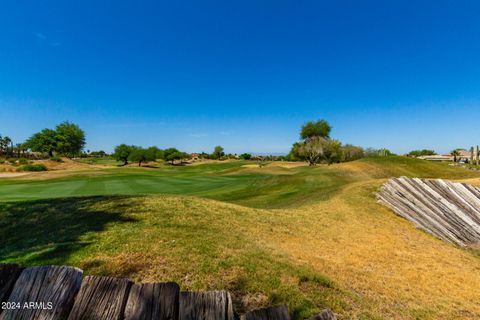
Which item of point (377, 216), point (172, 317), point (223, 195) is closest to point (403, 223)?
point (377, 216)

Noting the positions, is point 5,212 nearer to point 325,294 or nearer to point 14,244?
point 14,244

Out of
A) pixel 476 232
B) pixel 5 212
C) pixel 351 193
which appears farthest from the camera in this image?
pixel 351 193

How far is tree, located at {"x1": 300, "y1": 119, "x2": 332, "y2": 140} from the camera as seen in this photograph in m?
73.4

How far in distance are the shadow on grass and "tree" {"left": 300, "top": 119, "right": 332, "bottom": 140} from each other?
70250mm

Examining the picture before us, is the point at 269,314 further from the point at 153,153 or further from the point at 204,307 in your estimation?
the point at 153,153

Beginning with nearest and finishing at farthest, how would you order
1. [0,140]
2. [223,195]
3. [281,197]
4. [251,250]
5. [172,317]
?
[172,317] → [251,250] → [281,197] → [223,195] → [0,140]

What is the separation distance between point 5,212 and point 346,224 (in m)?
12.2

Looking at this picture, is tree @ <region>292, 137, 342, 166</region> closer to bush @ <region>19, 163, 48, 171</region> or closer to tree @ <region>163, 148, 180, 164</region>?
→ tree @ <region>163, 148, 180, 164</region>

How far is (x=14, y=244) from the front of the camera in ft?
20.1

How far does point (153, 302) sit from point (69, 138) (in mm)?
94294

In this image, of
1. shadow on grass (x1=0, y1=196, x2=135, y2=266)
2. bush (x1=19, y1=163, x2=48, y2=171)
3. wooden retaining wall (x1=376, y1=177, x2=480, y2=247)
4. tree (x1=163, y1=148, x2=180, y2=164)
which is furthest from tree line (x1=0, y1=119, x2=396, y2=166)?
shadow on grass (x1=0, y1=196, x2=135, y2=266)

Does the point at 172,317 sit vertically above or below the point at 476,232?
above

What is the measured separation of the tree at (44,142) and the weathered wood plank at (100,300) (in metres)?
90.7

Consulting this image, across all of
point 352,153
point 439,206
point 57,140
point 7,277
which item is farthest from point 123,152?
point 7,277
